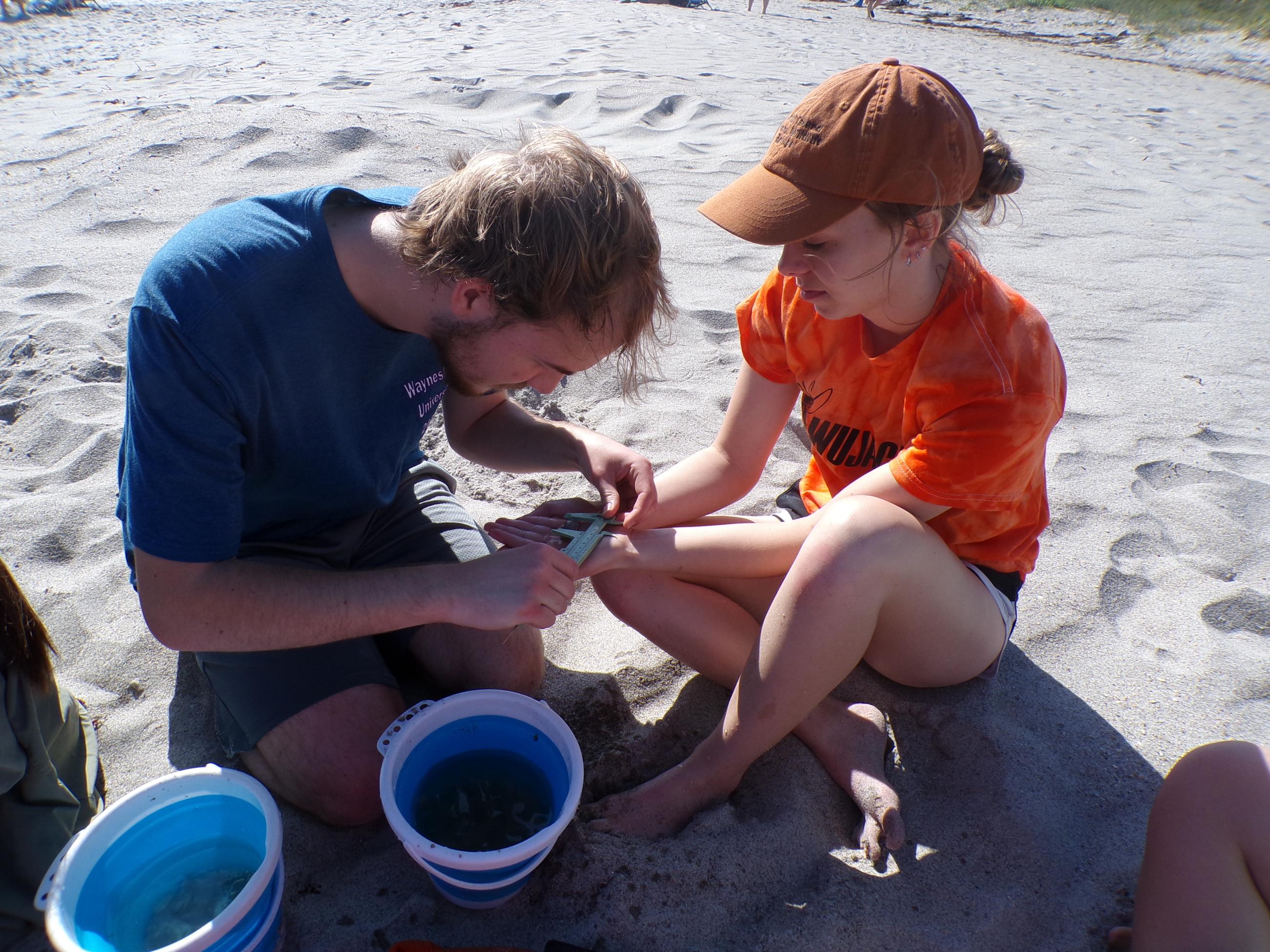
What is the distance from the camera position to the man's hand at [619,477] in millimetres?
1861

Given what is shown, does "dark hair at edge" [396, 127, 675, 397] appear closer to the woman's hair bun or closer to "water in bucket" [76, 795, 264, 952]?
the woman's hair bun

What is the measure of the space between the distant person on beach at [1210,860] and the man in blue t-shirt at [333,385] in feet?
3.52

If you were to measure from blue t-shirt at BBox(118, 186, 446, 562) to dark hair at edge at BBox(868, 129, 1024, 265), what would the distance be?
0.92m

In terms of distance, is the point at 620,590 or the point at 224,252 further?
the point at 620,590

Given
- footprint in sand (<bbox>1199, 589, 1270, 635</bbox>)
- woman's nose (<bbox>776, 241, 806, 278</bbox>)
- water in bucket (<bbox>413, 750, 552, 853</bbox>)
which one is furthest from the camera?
footprint in sand (<bbox>1199, 589, 1270, 635</bbox>)

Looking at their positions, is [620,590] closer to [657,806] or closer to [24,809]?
[657,806]

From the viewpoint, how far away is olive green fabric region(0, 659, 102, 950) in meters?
1.33

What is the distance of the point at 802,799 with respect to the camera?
1.64 m

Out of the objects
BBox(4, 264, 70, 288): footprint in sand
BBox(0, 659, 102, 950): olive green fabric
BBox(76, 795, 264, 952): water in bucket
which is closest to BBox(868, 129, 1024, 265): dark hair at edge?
BBox(76, 795, 264, 952): water in bucket

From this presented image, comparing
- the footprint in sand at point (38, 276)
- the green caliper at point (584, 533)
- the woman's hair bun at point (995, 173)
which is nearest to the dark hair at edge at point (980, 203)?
the woman's hair bun at point (995, 173)

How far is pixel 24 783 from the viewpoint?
136 cm

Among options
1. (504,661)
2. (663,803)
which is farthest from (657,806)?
(504,661)

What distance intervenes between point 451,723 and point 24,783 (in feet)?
2.25

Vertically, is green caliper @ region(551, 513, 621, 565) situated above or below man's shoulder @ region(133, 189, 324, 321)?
below
